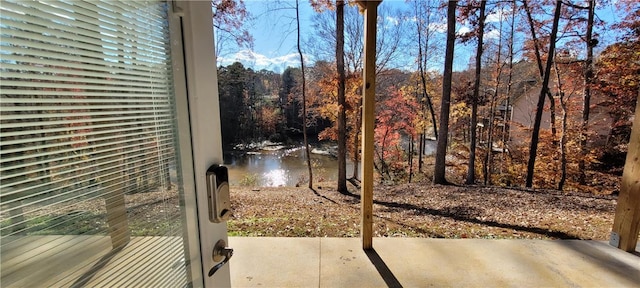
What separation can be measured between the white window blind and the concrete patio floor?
168cm

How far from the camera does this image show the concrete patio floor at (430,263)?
2.06 m

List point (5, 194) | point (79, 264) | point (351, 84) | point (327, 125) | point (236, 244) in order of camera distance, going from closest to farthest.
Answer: point (5, 194), point (79, 264), point (236, 244), point (351, 84), point (327, 125)

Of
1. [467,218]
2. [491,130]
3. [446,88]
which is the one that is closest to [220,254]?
[467,218]

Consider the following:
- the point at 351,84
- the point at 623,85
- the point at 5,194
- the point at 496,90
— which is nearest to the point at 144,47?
the point at 5,194

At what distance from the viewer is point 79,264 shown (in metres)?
0.50

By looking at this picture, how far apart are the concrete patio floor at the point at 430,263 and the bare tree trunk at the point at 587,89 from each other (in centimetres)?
691

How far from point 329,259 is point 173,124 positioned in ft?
6.78

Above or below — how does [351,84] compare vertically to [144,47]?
above

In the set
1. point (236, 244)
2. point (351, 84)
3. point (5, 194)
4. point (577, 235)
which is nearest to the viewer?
point (5, 194)

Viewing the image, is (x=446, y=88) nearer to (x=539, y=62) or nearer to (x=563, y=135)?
(x=539, y=62)

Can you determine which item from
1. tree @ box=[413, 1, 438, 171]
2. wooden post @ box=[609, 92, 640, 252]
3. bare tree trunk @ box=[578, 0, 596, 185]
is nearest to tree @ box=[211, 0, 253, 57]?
tree @ box=[413, 1, 438, 171]

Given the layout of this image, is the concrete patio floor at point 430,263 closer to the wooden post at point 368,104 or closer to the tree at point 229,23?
the wooden post at point 368,104

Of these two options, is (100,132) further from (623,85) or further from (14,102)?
(623,85)

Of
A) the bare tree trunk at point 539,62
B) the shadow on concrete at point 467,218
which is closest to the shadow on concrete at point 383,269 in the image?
the shadow on concrete at point 467,218
